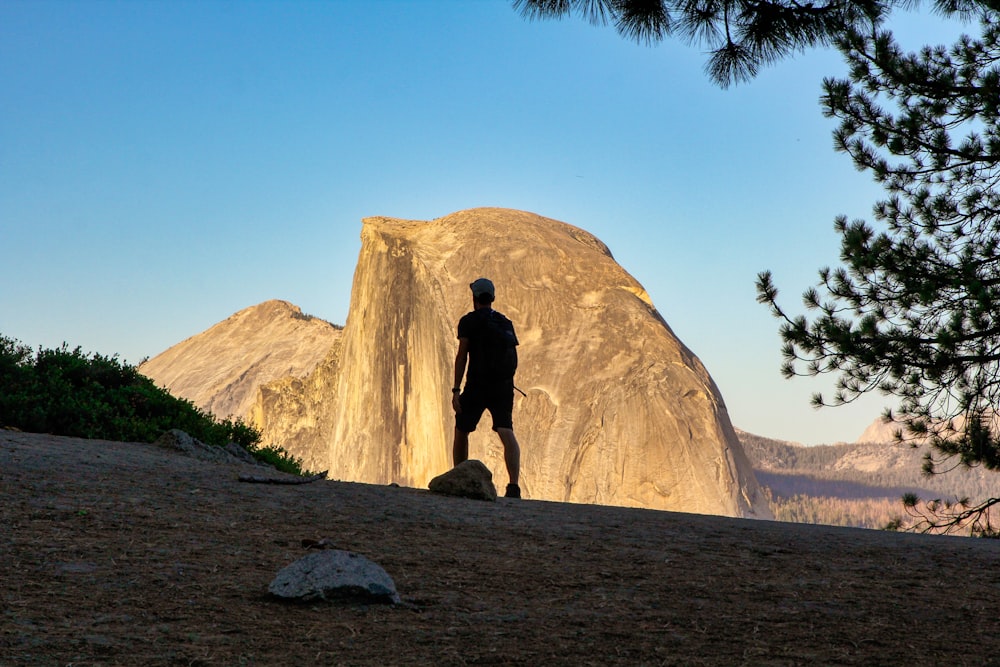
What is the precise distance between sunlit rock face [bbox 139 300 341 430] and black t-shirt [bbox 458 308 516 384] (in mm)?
69696

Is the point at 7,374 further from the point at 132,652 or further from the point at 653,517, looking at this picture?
the point at 132,652

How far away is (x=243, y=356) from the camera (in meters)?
92.9

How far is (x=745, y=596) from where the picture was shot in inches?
206

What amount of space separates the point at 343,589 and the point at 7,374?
28.4 feet

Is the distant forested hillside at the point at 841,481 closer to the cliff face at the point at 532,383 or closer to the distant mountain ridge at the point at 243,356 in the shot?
the distant mountain ridge at the point at 243,356

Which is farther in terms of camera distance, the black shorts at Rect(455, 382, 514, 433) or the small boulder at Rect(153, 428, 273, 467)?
the small boulder at Rect(153, 428, 273, 467)

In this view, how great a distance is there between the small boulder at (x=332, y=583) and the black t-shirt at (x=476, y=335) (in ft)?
14.9

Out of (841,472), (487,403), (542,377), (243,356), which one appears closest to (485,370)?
(487,403)

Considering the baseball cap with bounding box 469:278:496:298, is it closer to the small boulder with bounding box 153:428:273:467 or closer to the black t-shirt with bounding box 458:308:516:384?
the black t-shirt with bounding box 458:308:516:384

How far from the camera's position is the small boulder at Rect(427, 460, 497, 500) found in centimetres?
865

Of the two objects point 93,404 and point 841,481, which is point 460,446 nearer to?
point 93,404

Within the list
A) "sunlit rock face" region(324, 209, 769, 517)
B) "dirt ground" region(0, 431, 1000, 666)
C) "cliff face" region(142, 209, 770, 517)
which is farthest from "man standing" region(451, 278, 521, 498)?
"cliff face" region(142, 209, 770, 517)

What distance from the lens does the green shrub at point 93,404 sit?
11.2m

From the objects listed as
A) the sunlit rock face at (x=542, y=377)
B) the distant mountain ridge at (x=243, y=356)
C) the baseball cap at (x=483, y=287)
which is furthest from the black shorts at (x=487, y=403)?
the distant mountain ridge at (x=243, y=356)
